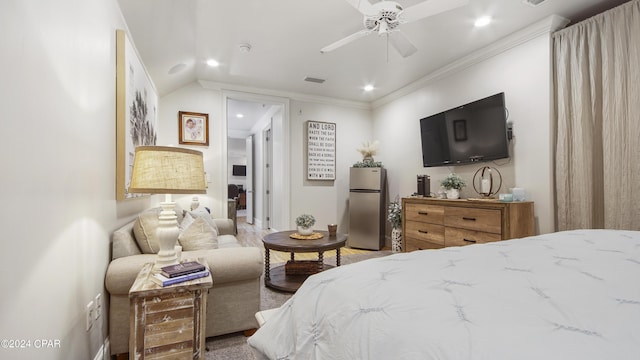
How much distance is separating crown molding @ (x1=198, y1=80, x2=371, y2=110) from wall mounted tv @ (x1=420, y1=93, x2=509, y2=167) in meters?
1.58

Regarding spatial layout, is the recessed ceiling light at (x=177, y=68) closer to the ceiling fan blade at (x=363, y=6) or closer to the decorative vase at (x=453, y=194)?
the ceiling fan blade at (x=363, y=6)

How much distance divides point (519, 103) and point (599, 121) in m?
0.68

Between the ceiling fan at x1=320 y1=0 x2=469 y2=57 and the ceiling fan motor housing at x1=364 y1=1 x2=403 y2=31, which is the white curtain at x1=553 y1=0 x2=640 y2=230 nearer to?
the ceiling fan at x1=320 y1=0 x2=469 y2=57

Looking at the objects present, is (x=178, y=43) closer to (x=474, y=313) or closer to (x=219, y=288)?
(x=219, y=288)

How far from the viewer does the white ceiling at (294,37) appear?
2.44 m

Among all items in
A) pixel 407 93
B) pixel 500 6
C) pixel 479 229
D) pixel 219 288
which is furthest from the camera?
pixel 407 93

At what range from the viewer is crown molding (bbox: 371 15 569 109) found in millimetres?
2664

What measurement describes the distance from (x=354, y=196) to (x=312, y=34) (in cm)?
266

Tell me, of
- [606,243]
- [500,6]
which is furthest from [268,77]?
[606,243]

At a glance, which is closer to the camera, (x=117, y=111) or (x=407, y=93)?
(x=117, y=111)

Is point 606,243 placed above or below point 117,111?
below

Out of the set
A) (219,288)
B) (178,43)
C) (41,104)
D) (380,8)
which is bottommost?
(219,288)

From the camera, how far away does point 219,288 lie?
6.37 feet

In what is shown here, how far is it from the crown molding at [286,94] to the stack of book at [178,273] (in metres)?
3.37
